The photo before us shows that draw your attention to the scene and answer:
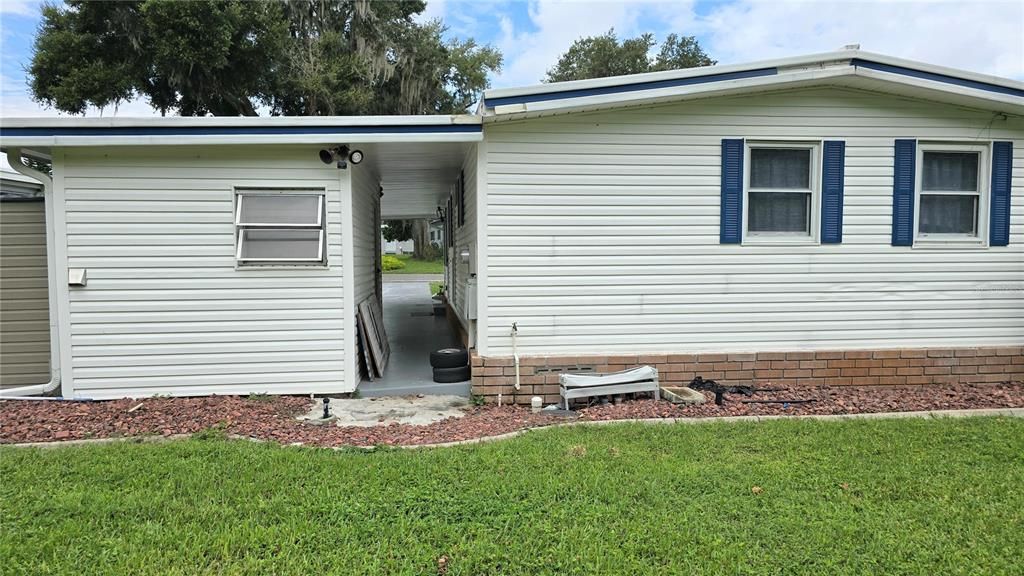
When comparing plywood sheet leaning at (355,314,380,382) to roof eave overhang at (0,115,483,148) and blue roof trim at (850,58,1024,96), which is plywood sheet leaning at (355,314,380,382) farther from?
blue roof trim at (850,58,1024,96)

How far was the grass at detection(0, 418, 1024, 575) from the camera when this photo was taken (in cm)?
284

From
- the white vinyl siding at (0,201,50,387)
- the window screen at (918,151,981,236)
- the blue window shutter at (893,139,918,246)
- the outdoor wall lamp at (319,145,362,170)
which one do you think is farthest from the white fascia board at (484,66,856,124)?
the white vinyl siding at (0,201,50,387)

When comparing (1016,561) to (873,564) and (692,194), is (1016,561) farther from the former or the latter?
(692,194)

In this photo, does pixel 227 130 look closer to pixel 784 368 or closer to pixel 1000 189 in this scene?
pixel 784 368

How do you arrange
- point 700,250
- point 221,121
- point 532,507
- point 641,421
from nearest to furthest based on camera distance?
point 532,507 < point 641,421 < point 221,121 < point 700,250

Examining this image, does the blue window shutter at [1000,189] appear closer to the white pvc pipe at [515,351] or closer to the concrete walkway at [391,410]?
the white pvc pipe at [515,351]

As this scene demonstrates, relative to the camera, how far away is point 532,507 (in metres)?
3.38

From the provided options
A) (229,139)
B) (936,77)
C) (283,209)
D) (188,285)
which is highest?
(936,77)

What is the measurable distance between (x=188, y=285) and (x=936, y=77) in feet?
25.7

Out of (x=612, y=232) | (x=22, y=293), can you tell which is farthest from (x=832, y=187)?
(x=22, y=293)

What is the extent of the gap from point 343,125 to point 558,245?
2.43m

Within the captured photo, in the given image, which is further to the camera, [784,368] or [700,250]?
[784,368]

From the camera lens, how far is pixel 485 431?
5.03 metres

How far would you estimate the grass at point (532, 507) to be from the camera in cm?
284
